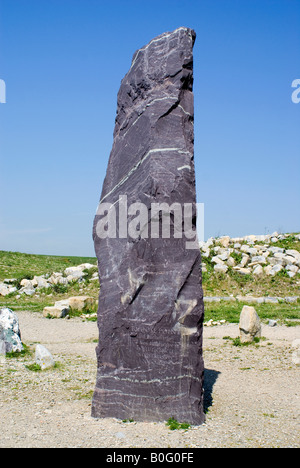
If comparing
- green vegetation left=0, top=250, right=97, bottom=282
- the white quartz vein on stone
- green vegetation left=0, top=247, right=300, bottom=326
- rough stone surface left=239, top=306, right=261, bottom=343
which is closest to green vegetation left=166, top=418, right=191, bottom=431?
the white quartz vein on stone

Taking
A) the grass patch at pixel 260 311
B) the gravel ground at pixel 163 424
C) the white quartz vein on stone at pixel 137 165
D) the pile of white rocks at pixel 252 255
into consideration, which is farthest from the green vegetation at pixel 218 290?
the white quartz vein on stone at pixel 137 165

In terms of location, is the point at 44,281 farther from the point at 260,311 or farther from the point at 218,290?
the point at 260,311

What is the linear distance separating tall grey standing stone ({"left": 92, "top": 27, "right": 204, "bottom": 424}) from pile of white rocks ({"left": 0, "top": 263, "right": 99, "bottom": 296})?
41.0 ft

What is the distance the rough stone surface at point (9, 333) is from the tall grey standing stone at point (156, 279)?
3784mm

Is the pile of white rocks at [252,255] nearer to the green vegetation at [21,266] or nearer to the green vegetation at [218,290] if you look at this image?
the green vegetation at [218,290]

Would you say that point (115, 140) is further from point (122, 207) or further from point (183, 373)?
point (183, 373)

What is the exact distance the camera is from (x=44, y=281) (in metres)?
18.7

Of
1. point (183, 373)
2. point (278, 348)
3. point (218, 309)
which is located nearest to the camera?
point (183, 373)

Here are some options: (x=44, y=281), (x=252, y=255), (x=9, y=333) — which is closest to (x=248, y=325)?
(x=9, y=333)

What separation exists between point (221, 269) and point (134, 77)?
12247 millimetres

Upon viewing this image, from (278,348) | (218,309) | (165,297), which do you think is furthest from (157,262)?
(218,309)

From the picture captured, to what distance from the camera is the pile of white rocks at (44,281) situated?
715 inches
